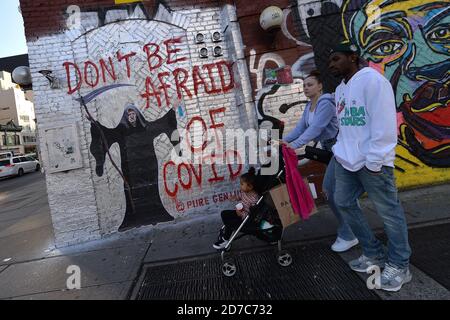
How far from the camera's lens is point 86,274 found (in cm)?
397

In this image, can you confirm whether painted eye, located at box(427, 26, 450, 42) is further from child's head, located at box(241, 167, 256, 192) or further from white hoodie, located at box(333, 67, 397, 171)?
child's head, located at box(241, 167, 256, 192)

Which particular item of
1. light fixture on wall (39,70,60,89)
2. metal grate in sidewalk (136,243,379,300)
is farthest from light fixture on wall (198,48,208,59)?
metal grate in sidewalk (136,243,379,300)

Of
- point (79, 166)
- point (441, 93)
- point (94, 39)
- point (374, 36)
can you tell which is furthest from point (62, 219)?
point (441, 93)

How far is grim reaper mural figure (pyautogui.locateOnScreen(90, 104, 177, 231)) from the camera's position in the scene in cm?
540

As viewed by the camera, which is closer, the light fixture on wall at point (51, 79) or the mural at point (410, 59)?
the light fixture on wall at point (51, 79)

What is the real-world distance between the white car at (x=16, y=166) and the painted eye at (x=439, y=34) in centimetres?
2600

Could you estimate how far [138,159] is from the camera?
5484 millimetres

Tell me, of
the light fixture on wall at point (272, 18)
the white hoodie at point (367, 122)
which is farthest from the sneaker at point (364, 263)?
the light fixture on wall at point (272, 18)

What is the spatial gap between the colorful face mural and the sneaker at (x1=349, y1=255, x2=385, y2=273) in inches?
125

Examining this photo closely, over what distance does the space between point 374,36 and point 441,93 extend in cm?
150

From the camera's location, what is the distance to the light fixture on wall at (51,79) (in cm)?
507

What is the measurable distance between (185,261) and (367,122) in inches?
102

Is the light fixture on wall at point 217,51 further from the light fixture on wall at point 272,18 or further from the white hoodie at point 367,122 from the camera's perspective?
the white hoodie at point 367,122

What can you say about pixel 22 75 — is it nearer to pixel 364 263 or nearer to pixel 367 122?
pixel 367 122
